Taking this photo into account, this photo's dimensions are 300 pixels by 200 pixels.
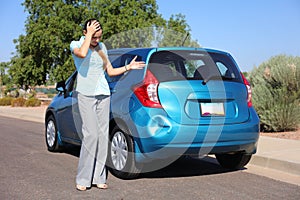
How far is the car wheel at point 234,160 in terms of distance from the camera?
6.77m

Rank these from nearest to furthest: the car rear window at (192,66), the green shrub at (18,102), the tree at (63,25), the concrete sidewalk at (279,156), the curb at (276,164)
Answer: the car rear window at (192,66), the curb at (276,164), the concrete sidewalk at (279,156), the tree at (63,25), the green shrub at (18,102)

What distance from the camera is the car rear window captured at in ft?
19.2

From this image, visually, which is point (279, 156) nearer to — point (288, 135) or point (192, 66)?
point (192, 66)

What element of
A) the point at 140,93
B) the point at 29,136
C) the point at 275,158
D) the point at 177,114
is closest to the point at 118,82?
the point at 140,93

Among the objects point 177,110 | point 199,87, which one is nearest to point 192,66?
point 199,87

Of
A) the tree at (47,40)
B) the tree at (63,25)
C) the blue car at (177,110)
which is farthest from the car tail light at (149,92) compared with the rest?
A: the tree at (47,40)

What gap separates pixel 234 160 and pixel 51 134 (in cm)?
353

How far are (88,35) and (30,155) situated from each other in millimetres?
3850

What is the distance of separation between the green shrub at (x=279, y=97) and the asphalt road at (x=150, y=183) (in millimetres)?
4076

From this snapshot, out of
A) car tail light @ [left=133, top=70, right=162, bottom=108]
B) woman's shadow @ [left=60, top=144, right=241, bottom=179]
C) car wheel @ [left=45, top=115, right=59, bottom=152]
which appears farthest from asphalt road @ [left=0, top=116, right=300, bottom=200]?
car tail light @ [left=133, top=70, right=162, bottom=108]

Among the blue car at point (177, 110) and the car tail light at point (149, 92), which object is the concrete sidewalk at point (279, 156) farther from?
the car tail light at point (149, 92)

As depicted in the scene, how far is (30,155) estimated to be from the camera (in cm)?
823

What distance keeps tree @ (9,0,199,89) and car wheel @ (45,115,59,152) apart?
867 inches

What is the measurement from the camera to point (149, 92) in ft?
18.4
